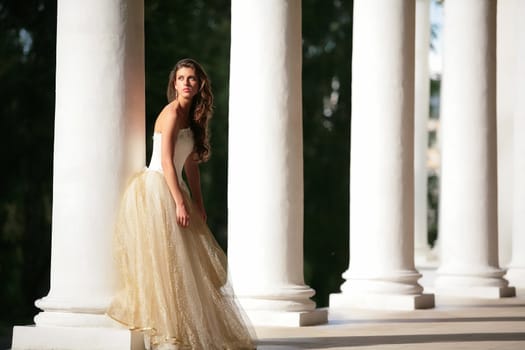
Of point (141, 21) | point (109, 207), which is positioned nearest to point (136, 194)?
point (109, 207)

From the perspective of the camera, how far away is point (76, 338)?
156000 millimetres

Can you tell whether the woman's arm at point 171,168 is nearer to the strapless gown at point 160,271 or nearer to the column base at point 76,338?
the strapless gown at point 160,271

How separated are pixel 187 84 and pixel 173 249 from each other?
24.1 metres

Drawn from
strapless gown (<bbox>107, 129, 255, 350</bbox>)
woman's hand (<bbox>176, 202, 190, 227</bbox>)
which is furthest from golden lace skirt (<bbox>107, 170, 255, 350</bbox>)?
woman's hand (<bbox>176, 202, 190, 227</bbox>)

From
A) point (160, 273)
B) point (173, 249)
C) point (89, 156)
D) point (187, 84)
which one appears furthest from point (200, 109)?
point (160, 273)

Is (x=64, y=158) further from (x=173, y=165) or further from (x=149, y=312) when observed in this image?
(x=149, y=312)

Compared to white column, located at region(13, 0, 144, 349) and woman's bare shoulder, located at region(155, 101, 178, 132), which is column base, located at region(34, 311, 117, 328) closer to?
white column, located at region(13, 0, 144, 349)

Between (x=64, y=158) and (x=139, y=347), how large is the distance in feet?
96.2

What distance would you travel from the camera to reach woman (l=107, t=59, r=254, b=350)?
154 metres

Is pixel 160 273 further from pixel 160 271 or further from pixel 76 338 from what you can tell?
pixel 76 338

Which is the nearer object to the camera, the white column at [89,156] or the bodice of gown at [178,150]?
the white column at [89,156]

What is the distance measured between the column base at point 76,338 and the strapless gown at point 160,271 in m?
1.84

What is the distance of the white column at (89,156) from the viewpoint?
157250 millimetres

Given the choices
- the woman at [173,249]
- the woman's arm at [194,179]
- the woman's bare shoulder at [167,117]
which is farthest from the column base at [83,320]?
the woman's bare shoulder at [167,117]
